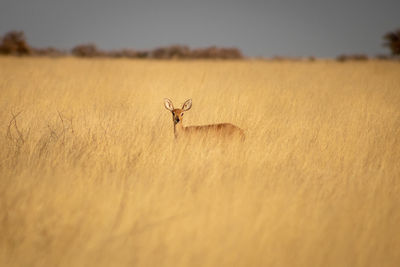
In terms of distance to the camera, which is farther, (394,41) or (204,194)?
(394,41)

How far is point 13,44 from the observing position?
89.2 feet

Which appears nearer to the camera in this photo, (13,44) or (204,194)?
(204,194)

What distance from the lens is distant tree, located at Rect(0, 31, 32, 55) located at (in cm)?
2689

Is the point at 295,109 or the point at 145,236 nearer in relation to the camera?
the point at 145,236

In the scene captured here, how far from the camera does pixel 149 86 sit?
375 inches

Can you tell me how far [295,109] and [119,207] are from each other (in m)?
5.17

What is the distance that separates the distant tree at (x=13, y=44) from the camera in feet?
88.2

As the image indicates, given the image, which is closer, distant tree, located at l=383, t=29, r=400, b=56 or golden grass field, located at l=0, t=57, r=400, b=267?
golden grass field, located at l=0, t=57, r=400, b=267

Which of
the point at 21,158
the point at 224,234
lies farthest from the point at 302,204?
the point at 21,158

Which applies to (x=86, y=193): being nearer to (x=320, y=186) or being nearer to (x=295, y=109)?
(x=320, y=186)

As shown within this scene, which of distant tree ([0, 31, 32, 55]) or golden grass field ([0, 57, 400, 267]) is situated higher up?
distant tree ([0, 31, 32, 55])

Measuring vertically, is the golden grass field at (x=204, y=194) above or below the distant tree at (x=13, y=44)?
below

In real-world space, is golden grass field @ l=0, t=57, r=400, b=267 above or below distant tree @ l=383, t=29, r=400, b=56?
below

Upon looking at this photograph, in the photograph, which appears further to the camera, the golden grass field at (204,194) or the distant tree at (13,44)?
the distant tree at (13,44)
